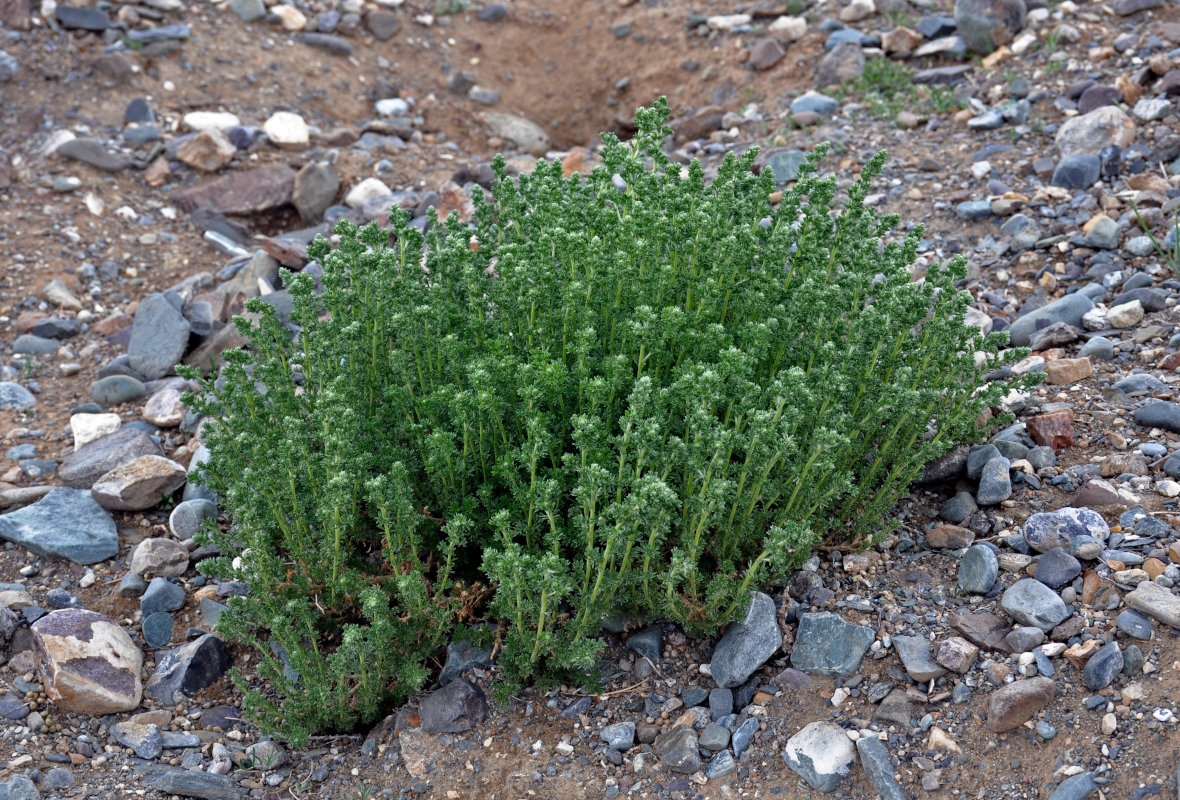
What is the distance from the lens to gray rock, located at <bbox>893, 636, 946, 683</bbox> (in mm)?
3691

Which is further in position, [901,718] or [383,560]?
[383,560]

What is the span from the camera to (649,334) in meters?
3.83

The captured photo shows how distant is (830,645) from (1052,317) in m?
2.79

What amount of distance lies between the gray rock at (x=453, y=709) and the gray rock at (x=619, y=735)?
1.62 feet

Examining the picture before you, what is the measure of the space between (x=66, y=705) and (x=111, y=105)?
21.4 ft

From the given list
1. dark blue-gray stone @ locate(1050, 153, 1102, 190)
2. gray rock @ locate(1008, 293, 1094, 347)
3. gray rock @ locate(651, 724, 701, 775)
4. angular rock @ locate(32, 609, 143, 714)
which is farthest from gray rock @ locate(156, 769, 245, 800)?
dark blue-gray stone @ locate(1050, 153, 1102, 190)

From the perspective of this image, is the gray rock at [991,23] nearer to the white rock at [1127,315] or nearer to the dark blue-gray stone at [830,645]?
the white rock at [1127,315]

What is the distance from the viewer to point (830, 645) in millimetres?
3891

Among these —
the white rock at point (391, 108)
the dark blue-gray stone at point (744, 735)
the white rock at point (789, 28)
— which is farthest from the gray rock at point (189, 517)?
the white rock at point (789, 28)

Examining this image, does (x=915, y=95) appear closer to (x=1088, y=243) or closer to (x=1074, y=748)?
(x=1088, y=243)

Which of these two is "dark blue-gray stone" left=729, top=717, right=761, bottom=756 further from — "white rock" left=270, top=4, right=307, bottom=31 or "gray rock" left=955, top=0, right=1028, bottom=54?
"white rock" left=270, top=4, right=307, bottom=31

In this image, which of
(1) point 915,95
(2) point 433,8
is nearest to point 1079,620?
(1) point 915,95

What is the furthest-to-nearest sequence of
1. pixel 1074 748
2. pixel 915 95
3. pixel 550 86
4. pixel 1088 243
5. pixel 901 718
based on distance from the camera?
pixel 550 86 < pixel 915 95 < pixel 1088 243 < pixel 901 718 < pixel 1074 748

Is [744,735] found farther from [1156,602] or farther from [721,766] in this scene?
[1156,602]
